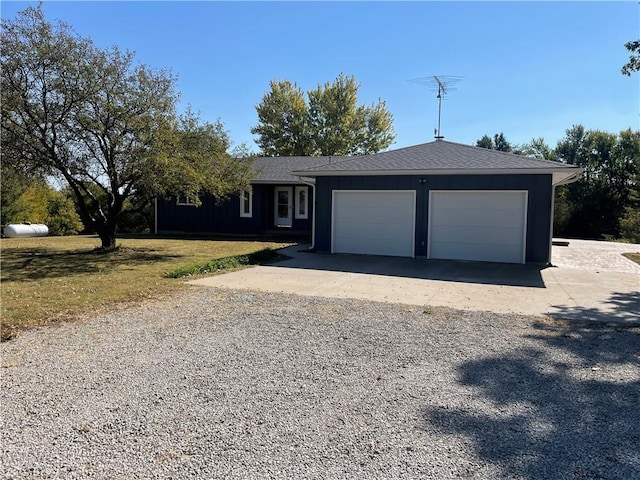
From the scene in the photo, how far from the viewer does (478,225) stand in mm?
11680

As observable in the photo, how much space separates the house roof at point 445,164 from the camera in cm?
1085

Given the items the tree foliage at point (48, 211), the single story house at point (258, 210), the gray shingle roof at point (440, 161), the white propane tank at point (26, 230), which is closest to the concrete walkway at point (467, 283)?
the gray shingle roof at point (440, 161)

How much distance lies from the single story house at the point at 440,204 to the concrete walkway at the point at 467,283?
2.16ft

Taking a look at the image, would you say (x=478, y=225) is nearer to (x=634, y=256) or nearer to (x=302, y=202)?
(x=634, y=256)

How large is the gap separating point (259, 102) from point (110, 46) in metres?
27.8

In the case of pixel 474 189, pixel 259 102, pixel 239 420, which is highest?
pixel 259 102

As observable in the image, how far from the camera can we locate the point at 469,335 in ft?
16.7

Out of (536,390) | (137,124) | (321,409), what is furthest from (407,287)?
(137,124)

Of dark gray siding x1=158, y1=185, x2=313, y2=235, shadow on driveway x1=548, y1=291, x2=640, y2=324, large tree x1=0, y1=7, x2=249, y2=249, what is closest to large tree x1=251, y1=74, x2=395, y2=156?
dark gray siding x1=158, y1=185, x2=313, y2=235

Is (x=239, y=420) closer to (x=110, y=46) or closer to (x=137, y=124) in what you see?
(x=137, y=124)

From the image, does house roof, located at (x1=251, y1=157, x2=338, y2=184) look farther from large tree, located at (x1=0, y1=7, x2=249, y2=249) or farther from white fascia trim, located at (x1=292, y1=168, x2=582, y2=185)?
large tree, located at (x1=0, y1=7, x2=249, y2=249)

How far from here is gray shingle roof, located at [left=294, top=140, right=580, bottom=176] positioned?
1109 centimetres

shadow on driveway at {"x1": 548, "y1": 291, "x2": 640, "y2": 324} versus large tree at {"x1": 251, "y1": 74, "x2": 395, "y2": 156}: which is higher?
large tree at {"x1": 251, "y1": 74, "x2": 395, "y2": 156}

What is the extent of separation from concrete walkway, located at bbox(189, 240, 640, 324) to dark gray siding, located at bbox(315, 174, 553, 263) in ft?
2.34
